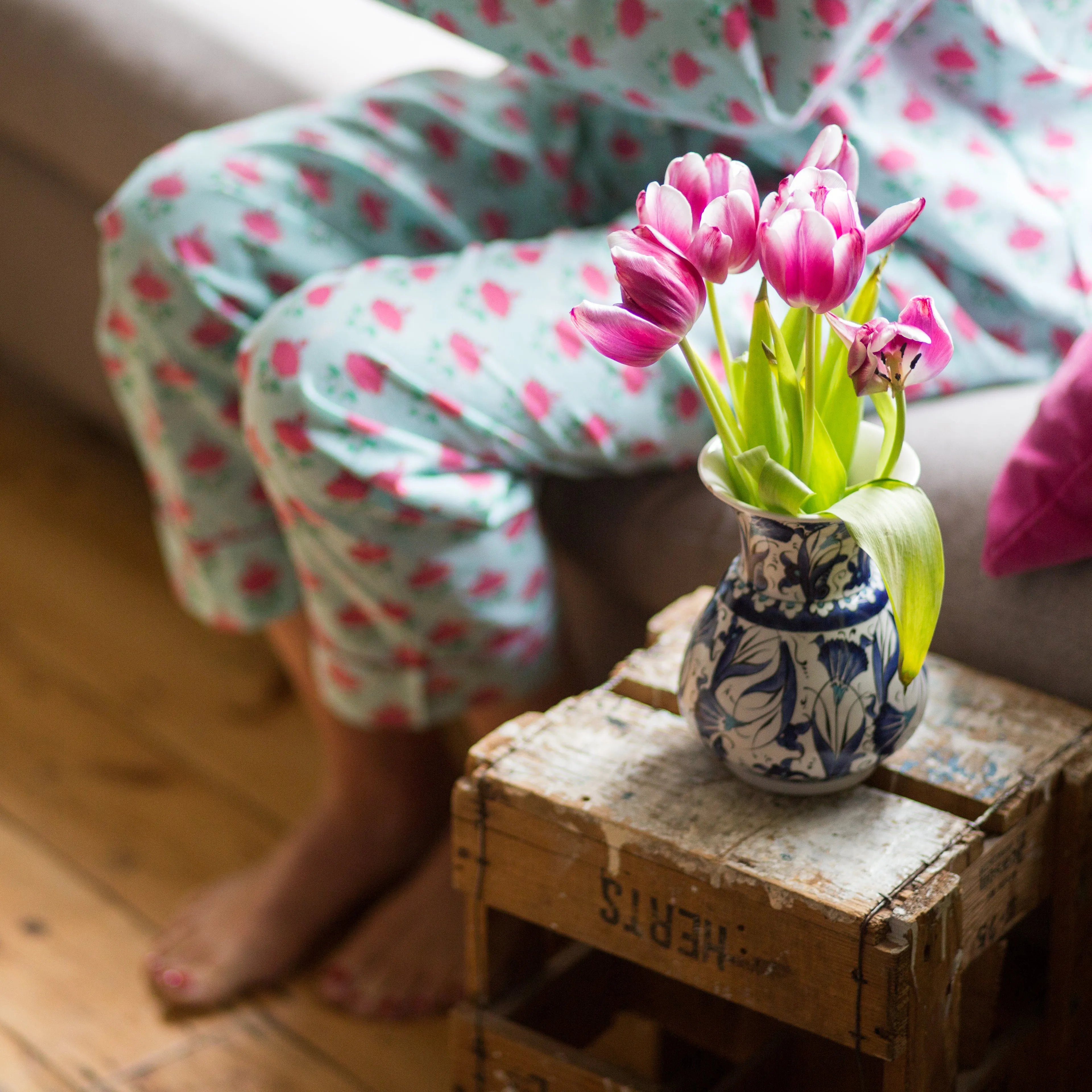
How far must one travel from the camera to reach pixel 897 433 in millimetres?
539

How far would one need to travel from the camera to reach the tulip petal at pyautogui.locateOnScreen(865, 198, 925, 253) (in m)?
0.51

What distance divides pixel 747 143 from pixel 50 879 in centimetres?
77

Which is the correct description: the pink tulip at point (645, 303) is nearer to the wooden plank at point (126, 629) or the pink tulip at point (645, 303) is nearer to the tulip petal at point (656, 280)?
the tulip petal at point (656, 280)

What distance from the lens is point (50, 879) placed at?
1053 millimetres

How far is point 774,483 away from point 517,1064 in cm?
36

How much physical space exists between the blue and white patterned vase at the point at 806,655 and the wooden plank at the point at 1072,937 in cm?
10

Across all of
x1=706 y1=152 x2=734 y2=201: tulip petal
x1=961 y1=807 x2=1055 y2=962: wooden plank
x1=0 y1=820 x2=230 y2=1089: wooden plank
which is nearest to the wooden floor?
x1=0 y1=820 x2=230 y2=1089: wooden plank

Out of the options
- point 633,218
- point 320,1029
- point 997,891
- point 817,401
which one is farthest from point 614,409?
point 320,1029

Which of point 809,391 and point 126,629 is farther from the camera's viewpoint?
point 126,629

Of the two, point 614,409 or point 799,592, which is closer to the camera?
point 799,592

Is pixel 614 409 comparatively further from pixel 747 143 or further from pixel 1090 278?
pixel 1090 278

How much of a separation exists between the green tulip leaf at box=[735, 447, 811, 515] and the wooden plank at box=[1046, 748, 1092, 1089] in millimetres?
210

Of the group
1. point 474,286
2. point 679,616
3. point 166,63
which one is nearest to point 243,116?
point 166,63

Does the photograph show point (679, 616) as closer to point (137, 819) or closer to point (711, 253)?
point (711, 253)
